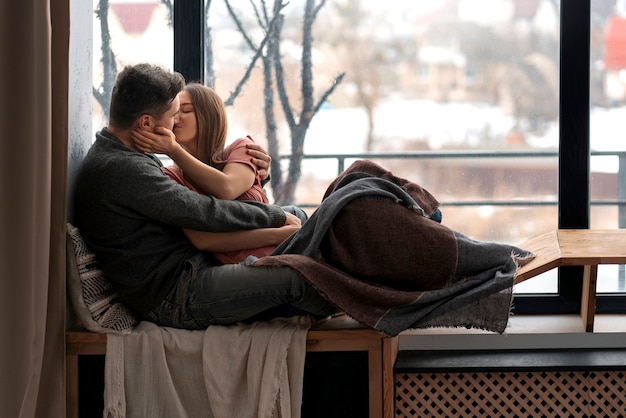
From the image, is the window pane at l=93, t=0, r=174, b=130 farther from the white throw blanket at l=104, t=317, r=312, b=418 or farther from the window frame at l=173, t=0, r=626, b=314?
the white throw blanket at l=104, t=317, r=312, b=418

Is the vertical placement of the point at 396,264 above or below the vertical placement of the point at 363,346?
above

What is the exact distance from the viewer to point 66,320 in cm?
249

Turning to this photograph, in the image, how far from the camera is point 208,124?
272 centimetres

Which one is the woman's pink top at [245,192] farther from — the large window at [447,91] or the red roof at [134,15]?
the red roof at [134,15]

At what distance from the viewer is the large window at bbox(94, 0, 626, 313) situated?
3.05 meters

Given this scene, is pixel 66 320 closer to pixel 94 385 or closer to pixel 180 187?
pixel 94 385

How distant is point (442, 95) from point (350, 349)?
3.39 ft

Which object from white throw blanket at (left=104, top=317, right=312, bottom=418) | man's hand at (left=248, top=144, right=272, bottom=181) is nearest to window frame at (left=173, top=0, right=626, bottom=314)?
man's hand at (left=248, top=144, right=272, bottom=181)

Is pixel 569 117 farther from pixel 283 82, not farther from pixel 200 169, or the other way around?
pixel 200 169

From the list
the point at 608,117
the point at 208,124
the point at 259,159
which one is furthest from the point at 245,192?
the point at 608,117

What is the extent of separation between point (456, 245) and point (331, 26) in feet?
3.26

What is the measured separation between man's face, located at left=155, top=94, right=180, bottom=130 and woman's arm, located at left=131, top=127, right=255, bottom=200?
30 millimetres

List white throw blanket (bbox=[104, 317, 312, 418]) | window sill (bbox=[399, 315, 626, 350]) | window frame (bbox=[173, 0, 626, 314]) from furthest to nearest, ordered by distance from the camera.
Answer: window frame (bbox=[173, 0, 626, 314]) < window sill (bbox=[399, 315, 626, 350]) < white throw blanket (bbox=[104, 317, 312, 418])

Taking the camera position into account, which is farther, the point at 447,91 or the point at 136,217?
the point at 447,91
